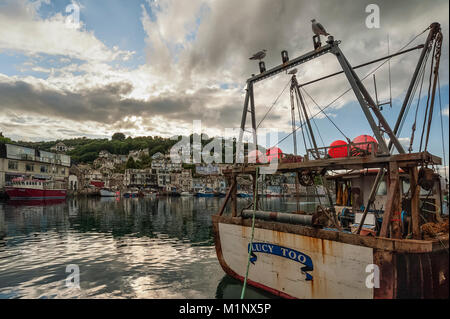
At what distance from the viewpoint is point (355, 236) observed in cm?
754

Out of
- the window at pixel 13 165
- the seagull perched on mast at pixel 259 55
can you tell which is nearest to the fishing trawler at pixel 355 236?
the seagull perched on mast at pixel 259 55

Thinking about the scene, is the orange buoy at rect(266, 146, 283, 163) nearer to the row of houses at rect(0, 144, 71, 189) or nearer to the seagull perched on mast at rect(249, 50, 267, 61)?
the seagull perched on mast at rect(249, 50, 267, 61)

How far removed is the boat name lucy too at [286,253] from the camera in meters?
8.62

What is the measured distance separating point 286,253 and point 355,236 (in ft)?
8.64

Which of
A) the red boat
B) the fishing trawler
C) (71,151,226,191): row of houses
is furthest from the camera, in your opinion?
(71,151,226,191): row of houses

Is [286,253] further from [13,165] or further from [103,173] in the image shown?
[103,173]

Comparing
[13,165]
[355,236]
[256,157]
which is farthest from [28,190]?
[355,236]

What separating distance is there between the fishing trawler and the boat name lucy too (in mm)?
34

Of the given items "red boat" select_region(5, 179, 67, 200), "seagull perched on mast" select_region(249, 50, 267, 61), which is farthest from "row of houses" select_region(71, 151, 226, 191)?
"seagull perched on mast" select_region(249, 50, 267, 61)

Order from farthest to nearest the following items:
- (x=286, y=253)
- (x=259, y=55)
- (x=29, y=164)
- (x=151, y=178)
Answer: (x=151, y=178) < (x=29, y=164) < (x=259, y=55) < (x=286, y=253)

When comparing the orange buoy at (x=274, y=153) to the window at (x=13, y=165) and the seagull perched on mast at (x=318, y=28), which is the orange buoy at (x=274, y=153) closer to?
the seagull perched on mast at (x=318, y=28)

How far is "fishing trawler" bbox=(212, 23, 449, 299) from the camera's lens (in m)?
7.09
